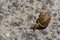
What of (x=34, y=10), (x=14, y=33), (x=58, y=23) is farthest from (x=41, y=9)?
(x=14, y=33)

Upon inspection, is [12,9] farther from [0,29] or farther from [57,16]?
[57,16]

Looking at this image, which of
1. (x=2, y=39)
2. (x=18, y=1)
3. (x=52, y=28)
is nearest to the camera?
(x=2, y=39)

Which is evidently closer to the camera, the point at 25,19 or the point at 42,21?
the point at 42,21
